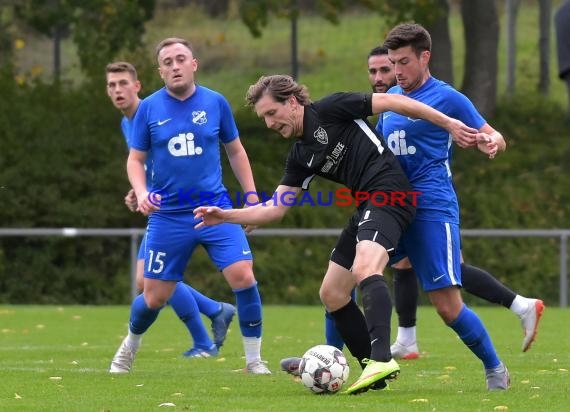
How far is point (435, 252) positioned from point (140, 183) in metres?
2.24

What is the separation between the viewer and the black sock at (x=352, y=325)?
307 inches

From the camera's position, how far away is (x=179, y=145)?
8836 mm

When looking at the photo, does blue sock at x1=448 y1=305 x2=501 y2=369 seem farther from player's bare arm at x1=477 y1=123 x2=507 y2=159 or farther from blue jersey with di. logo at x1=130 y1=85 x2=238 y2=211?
blue jersey with di. logo at x1=130 y1=85 x2=238 y2=211

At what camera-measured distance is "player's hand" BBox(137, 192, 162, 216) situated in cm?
827

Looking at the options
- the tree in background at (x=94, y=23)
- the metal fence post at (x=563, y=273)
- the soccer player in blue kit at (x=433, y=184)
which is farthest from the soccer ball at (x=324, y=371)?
the tree in background at (x=94, y=23)

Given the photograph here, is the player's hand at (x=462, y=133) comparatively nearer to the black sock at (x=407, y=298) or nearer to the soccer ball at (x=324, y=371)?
the soccer ball at (x=324, y=371)

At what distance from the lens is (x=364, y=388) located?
7055 mm

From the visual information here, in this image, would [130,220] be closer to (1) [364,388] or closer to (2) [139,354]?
(2) [139,354]

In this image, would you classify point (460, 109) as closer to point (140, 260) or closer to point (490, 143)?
point (490, 143)

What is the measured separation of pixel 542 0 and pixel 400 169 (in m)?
18.1

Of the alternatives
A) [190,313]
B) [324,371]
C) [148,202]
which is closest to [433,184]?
[324,371]

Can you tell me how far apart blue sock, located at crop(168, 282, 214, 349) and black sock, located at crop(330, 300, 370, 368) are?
2.72 m

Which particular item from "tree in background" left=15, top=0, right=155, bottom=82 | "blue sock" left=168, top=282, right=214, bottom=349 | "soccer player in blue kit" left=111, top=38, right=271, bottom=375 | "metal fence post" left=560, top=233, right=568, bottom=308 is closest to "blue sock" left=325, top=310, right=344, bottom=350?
Result: "soccer player in blue kit" left=111, top=38, right=271, bottom=375

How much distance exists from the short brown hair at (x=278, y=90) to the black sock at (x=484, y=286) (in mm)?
2573
